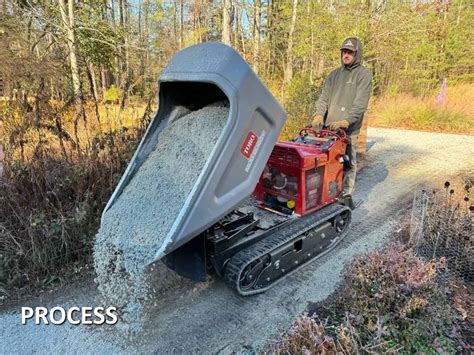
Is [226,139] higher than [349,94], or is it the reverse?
[349,94]

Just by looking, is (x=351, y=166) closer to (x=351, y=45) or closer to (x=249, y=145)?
(x=351, y=45)

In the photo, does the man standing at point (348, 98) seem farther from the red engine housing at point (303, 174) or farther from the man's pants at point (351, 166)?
the red engine housing at point (303, 174)

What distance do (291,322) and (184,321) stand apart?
0.88 m

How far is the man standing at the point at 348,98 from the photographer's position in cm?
418

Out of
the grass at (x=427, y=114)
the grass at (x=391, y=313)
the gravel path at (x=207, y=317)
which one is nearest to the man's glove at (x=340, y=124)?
the gravel path at (x=207, y=317)

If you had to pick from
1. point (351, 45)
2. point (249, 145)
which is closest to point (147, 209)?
point (249, 145)

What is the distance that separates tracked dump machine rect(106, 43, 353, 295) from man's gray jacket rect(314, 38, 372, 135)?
17.0 inches

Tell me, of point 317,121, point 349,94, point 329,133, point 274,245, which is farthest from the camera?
point 317,121

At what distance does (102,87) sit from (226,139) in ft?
20.1

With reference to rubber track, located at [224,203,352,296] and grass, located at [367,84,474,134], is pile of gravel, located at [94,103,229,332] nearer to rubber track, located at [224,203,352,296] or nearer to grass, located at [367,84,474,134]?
rubber track, located at [224,203,352,296]

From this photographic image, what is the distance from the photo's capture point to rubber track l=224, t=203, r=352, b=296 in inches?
115

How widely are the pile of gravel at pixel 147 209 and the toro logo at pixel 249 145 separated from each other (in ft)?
0.84

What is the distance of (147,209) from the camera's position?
8.41 ft

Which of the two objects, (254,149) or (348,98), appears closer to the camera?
(254,149)
